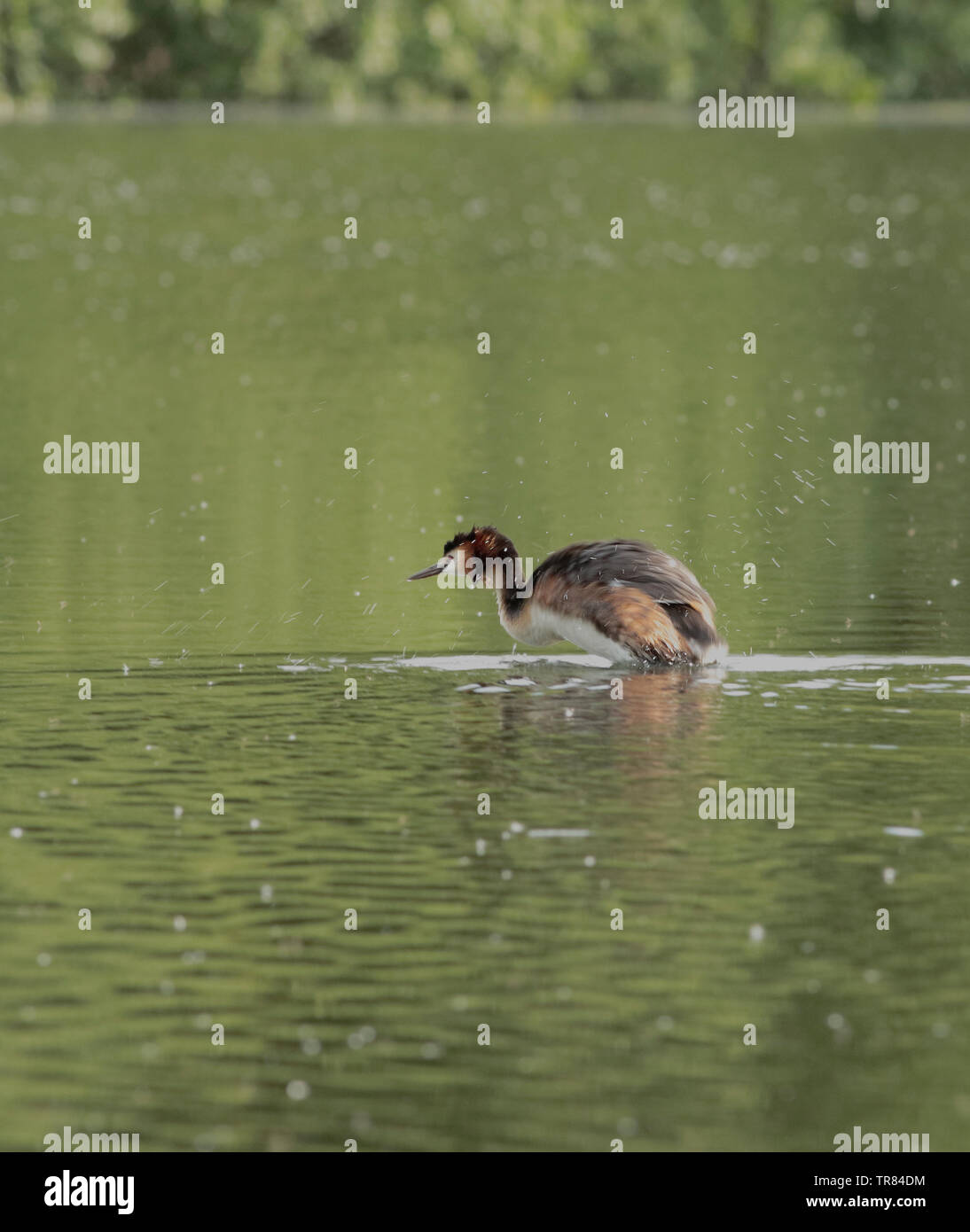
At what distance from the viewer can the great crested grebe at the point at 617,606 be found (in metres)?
13.8

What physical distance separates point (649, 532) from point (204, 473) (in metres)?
4.43

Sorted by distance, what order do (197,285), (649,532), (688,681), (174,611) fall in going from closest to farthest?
(688,681)
(174,611)
(649,532)
(197,285)

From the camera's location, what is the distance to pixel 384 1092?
8.23 metres

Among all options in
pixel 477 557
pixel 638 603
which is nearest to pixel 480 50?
pixel 477 557

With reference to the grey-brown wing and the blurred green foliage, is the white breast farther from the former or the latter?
the blurred green foliage

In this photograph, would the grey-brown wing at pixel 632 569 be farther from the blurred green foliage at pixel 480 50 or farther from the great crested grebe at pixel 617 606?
the blurred green foliage at pixel 480 50

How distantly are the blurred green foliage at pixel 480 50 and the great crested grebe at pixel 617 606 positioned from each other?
6403 cm

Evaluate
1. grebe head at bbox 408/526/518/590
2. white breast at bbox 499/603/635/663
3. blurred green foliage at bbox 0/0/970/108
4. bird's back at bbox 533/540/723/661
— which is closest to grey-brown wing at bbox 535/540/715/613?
bird's back at bbox 533/540/723/661

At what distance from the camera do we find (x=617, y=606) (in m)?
13.8

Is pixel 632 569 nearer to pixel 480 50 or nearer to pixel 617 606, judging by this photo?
pixel 617 606

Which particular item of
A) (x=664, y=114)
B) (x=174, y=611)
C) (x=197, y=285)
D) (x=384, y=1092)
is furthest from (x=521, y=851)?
(x=664, y=114)

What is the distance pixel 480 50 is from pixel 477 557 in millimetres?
76349

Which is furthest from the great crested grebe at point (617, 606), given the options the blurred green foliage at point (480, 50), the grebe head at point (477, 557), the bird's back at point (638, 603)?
the blurred green foliage at point (480, 50)
